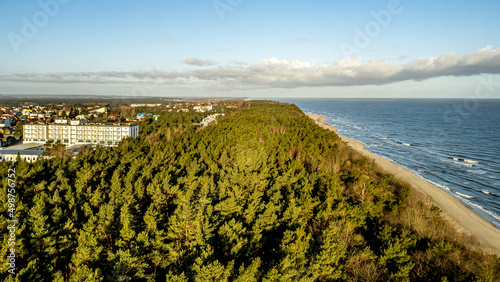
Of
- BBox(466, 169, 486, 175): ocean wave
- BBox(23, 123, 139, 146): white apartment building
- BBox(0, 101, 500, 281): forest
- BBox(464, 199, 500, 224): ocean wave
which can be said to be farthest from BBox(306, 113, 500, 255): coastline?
BBox(23, 123, 139, 146): white apartment building

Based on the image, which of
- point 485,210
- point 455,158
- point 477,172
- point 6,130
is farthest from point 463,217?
point 6,130

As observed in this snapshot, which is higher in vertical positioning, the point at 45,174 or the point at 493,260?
the point at 45,174

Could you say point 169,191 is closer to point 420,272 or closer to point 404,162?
point 420,272

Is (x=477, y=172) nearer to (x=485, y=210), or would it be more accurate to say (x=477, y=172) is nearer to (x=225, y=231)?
(x=485, y=210)

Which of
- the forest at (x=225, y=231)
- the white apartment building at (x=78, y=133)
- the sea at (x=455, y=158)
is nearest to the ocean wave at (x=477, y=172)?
the sea at (x=455, y=158)

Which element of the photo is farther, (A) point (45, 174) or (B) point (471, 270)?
(A) point (45, 174)

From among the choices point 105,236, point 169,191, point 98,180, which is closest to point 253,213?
point 169,191

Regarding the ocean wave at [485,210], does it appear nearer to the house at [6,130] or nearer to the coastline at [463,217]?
the coastline at [463,217]
